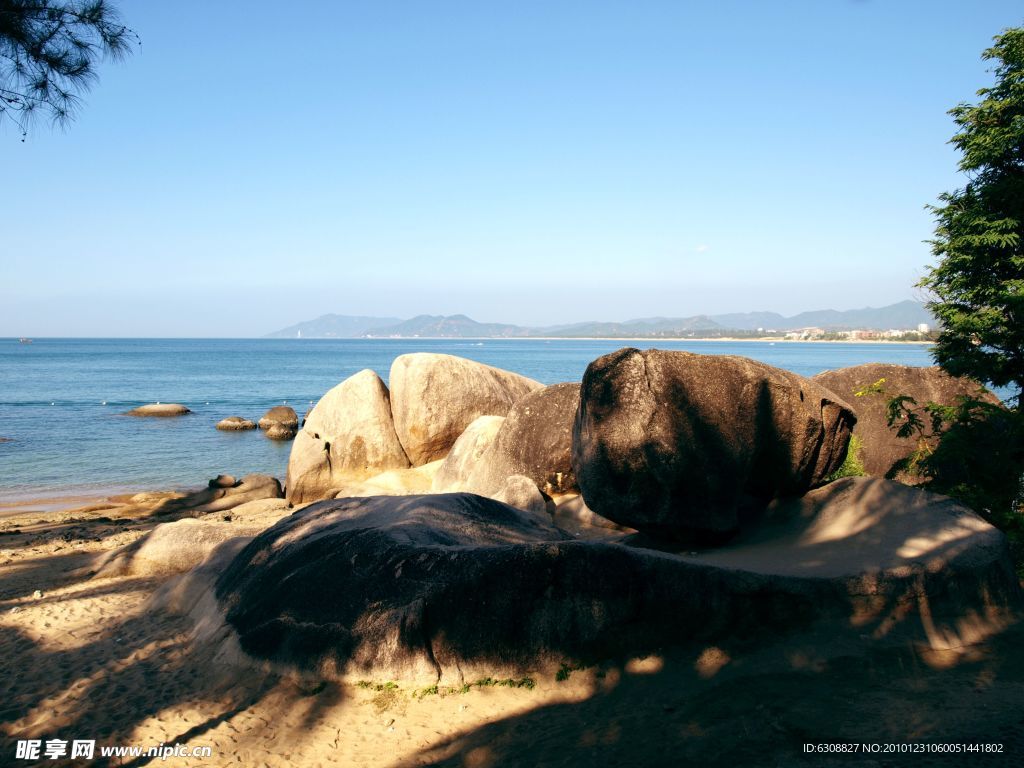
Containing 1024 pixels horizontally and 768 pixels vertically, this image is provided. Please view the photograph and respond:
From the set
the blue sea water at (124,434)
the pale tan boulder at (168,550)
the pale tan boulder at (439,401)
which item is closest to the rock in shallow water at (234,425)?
the blue sea water at (124,434)

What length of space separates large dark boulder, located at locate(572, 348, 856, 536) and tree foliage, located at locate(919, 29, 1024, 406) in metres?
5.40

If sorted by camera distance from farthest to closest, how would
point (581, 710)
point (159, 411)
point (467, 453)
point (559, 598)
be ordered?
1. point (159, 411)
2. point (467, 453)
3. point (559, 598)
4. point (581, 710)

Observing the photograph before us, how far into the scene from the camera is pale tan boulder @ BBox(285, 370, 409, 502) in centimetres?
1973

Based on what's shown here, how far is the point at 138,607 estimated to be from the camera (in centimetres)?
952

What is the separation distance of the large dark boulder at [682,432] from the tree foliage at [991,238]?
17.7 ft

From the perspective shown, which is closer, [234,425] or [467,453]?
[467,453]

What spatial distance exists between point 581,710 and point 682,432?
3.70 meters

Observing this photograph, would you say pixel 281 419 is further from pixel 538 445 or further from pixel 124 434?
pixel 538 445

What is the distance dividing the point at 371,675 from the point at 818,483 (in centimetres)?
633

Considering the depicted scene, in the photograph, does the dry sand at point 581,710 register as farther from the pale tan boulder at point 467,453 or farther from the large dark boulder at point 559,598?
the pale tan boulder at point 467,453

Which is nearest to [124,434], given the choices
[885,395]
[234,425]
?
[234,425]

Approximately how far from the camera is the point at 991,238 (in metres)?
12.3

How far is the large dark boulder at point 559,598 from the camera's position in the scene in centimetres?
633

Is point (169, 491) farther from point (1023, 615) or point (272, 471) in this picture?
point (1023, 615)
